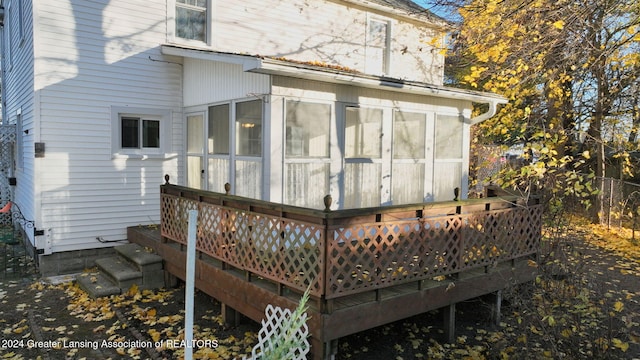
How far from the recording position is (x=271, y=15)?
9.24 m

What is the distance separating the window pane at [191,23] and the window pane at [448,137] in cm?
508

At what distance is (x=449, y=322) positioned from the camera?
5.06m

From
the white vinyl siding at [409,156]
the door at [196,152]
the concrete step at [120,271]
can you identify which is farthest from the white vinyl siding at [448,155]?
the concrete step at [120,271]

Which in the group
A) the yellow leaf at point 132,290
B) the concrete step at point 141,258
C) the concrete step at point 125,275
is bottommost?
the yellow leaf at point 132,290

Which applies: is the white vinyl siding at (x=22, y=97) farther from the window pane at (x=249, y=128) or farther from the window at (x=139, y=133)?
the window pane at (x=249, y=128)

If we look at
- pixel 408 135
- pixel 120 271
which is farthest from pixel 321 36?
pixel 120 271

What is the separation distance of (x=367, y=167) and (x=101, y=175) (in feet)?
15.6

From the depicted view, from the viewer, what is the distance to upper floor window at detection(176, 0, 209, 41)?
8344 mm

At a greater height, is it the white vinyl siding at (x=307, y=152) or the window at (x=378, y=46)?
the window at (x=378, y=46)

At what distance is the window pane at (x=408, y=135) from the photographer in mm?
7652

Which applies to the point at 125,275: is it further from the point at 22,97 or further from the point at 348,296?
the point at 22,97

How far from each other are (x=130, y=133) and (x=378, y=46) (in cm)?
661

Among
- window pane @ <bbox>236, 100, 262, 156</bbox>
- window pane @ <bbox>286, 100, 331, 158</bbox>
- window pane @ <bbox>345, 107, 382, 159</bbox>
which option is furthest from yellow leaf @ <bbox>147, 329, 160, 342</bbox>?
window pane @ <bbox>345, 107, 382, 159</bbox>

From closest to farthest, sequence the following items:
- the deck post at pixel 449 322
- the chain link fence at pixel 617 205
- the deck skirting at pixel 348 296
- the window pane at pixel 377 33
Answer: the deck skirting at pixel 348 296
the deck post at pixel 449 322
the chain link fence at pixel 617 205
the window pane at pixel 377 33
